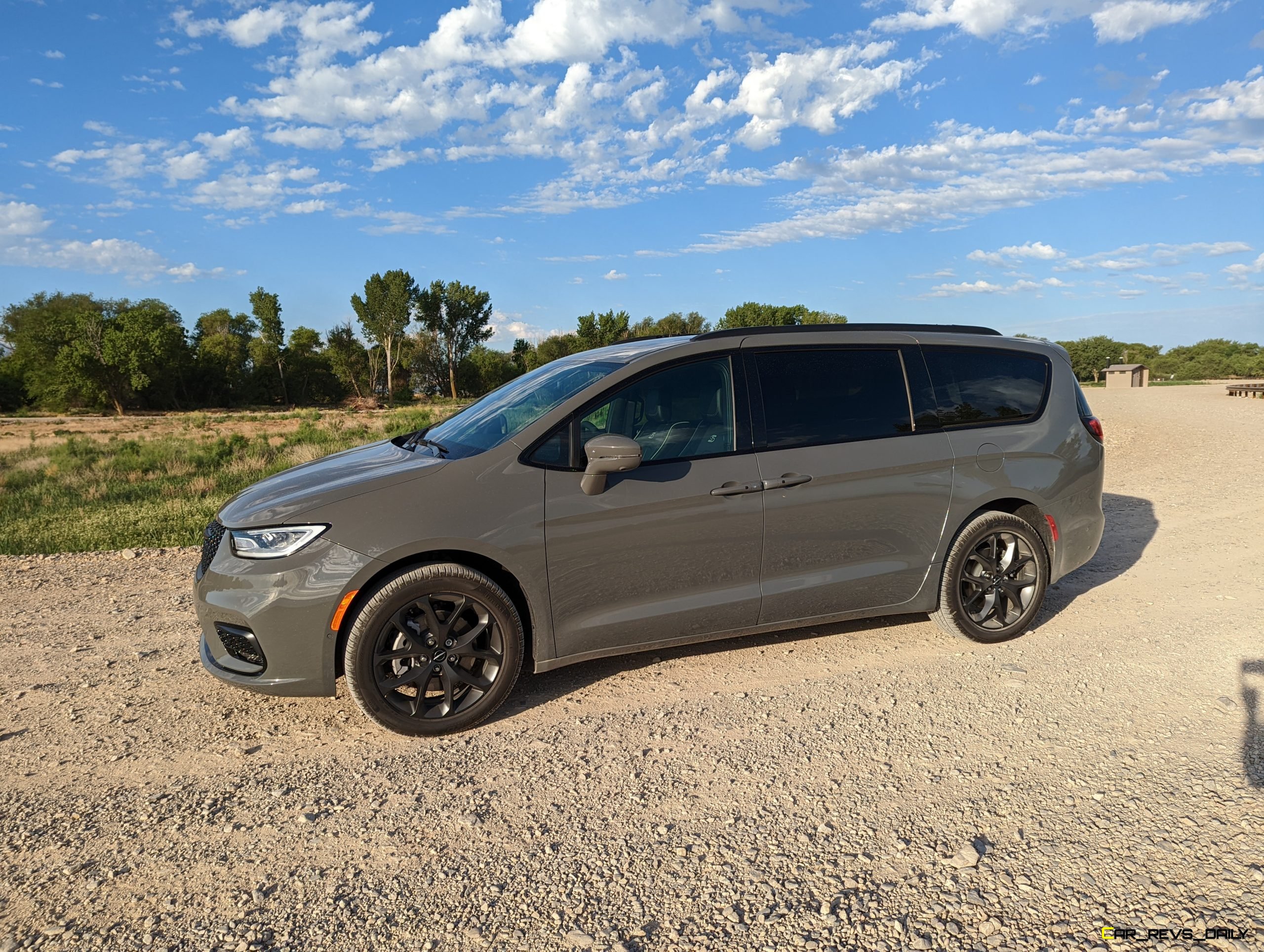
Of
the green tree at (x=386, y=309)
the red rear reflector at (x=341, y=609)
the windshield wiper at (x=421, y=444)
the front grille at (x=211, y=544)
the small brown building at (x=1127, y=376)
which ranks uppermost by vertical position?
the green tree at (x=386, y=309)

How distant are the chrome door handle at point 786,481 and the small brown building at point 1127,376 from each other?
5193cm

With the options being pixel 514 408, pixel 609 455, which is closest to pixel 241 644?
pixel 514 408

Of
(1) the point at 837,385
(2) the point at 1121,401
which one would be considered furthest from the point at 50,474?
(2) the point at 1121,401

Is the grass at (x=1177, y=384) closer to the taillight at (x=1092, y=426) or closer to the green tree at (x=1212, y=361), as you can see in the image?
the green tree at (x=1212, y=361)

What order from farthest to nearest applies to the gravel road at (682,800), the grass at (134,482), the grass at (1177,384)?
the grass at (1177,384) → the grass at (134,482) → the gravel road at (682,800)

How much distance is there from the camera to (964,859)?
2713 millimetres

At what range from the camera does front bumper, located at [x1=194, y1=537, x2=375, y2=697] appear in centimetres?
353

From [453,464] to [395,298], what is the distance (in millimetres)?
79047

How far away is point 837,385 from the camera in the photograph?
14.8ft

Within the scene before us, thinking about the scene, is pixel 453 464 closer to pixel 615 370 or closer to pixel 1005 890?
pixel 615 370

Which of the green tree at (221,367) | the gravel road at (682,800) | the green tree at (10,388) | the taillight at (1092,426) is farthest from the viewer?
the green tree at (221,367)

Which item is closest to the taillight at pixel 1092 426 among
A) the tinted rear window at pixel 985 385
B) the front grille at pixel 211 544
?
the tinted rear window at pixel 985 385

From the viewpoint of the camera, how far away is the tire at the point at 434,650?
3.60m

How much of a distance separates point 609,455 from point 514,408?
969 mm
